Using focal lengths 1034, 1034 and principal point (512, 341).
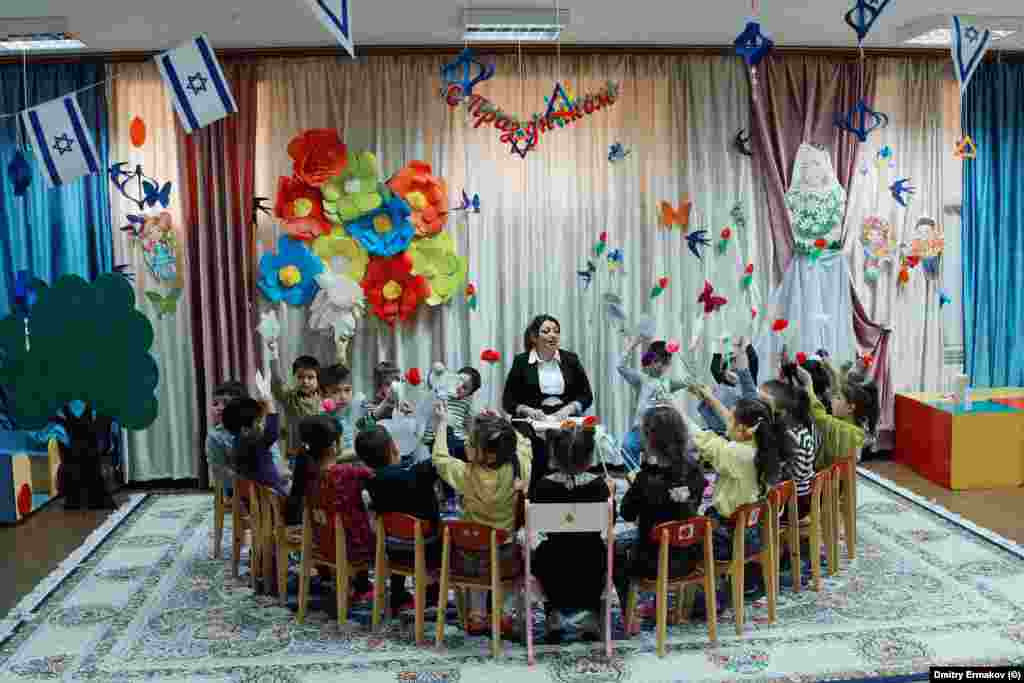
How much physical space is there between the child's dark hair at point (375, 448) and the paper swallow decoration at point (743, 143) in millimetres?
3773

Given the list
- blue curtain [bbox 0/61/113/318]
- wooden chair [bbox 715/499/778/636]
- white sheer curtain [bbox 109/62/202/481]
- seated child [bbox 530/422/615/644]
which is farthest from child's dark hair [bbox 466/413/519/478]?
blue curtain [bbox 0/61/113/318]

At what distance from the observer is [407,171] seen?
678 centimetres

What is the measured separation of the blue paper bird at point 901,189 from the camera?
7.11 metres

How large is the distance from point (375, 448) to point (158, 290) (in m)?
3.16

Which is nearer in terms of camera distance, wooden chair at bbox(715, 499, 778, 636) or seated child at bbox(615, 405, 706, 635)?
seated child at bbox(615, 405, 706, 635)

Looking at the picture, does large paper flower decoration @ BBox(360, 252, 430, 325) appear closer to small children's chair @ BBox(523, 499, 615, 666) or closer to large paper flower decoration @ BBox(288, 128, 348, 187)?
large paper flower decoration @ BBox(288, 128, 348, 187)

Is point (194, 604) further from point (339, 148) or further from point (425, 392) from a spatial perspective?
point (339, 148)

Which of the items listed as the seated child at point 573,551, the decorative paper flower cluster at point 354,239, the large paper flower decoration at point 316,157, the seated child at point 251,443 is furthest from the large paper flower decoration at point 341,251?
the seated child at point 573,551

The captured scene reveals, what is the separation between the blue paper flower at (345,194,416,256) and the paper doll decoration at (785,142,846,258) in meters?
2.61

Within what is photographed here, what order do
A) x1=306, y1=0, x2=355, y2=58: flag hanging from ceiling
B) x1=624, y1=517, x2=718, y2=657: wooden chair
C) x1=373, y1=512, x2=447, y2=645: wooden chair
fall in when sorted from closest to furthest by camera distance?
x1=306, y1=0, x2=355, y2=58: flag hanging from ceiling
x1=624, y1=517, x2=718, y2=657: wooden chair
x1=373, y1=512, x2=447, y2=645: wooden chair

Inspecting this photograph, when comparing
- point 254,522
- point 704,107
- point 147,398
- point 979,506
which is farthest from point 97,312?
point 979,506

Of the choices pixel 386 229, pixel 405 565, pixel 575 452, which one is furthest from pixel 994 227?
pixel 405 565

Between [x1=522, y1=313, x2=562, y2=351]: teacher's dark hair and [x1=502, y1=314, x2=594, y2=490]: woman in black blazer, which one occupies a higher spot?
[x1=522, y1=313, x2=562, y2=351]: teacher's dark hair

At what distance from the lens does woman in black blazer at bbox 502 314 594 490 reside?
5820mm
